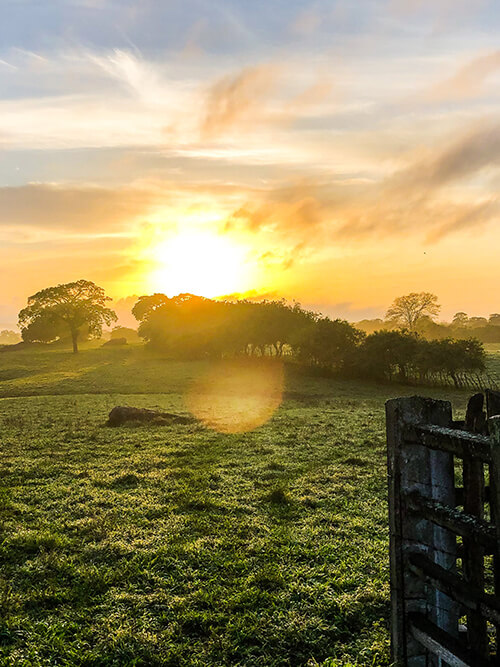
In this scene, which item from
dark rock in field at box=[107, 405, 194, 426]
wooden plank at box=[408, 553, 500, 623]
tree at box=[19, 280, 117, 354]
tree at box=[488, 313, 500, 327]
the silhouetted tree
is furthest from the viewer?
tree at box=[488, 313, 500, 327]

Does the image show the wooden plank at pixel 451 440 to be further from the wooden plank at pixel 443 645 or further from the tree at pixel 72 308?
the tree at pixel 72 308

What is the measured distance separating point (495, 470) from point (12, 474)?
18874 millimetres

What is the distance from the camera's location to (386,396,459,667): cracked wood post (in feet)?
17.8

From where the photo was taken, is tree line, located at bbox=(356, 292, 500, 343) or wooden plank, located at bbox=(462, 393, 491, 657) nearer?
wooden plank, located at bbox=(462, 393, 491, 657)

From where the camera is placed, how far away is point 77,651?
712 centimetres

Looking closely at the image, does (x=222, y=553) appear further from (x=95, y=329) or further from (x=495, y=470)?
(x=95, y=329)

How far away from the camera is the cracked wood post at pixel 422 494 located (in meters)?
5.43

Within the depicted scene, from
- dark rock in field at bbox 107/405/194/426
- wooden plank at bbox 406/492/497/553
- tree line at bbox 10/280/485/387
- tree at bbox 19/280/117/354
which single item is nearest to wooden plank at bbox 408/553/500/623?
wooden plank at bbox 406/492/497/553

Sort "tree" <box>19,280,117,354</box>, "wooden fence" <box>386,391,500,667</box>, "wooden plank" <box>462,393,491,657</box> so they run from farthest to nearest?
"tree" <box>19,280,117,354</box> → "wooden fence" <box>386,391,500,667</box> → "wooden plank" <box>462,393,491,657</box>

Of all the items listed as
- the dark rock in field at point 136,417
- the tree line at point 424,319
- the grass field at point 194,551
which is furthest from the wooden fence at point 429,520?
the tree line at point 424,319

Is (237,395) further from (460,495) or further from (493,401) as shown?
(493,401)

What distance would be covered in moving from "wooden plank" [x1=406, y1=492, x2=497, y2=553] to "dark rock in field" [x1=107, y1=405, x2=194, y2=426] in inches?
1060

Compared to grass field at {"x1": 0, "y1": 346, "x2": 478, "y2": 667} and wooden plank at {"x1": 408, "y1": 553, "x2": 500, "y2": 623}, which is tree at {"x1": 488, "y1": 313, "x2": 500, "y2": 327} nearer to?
grass field at {"x1": 0, "y1": 346, "x2": 478, "y2": 667}

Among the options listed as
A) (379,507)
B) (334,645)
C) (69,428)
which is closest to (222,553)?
(334,645)
